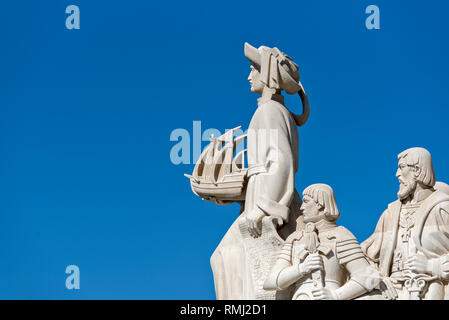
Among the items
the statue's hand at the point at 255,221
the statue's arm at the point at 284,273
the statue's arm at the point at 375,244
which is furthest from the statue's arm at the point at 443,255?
the statue's hand at the point at 255,221

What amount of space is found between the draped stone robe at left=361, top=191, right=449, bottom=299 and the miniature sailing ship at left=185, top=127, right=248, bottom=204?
6.54 feet

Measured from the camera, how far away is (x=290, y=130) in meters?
12.8

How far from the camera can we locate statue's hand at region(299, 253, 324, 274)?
1124 cm

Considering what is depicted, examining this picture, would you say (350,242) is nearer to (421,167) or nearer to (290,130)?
(421,167)

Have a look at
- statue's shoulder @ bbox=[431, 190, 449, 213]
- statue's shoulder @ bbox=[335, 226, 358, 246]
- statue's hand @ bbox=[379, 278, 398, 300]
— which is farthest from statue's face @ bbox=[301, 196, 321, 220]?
statue's shoulder @ bbox=[431, 190, 449, 213]

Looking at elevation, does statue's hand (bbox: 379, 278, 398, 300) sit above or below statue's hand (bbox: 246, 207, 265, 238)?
below

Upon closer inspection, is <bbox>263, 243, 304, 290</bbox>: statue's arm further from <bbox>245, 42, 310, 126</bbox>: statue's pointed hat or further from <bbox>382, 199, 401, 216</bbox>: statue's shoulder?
<bbox>245, 42, 310, 126</bbox>: statue's pointed hat

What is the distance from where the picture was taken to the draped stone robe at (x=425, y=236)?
11039 millimetres

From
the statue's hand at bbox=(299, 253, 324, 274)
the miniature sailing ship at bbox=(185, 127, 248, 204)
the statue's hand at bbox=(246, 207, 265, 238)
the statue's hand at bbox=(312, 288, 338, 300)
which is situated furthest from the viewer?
the miniature sailing ship at bbox=(185, 127, 248, 204)

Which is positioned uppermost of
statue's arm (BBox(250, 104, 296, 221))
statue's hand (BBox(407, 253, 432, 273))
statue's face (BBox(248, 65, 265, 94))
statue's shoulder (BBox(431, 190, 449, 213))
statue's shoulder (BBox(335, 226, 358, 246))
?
statue's face (BBox(248, 65, 265, 94))
